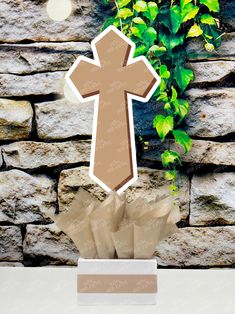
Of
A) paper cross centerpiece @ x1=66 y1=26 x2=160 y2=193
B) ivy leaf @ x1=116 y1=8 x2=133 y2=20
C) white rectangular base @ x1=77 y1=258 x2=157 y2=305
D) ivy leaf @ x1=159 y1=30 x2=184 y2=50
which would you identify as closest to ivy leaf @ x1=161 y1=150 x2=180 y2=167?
paper cross centerpiece @ x1=66 y1=26 x2=160 y2=193

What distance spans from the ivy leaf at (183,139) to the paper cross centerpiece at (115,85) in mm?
246

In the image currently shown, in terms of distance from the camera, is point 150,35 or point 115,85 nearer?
point 115,85

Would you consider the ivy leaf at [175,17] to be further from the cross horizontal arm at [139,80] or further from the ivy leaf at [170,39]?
the cross horizontal arm at [139,80]

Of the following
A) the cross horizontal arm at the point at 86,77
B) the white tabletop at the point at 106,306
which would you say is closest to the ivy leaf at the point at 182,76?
the cross horizontal arm at the point at 86,77

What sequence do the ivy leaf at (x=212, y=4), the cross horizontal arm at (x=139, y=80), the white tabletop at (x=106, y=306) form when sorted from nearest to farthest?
1. the white tabletop at (x=106, y=306)
2. the cross horizontal arm at (x=139, y=80)
3. the ivy leaf at (x=212, y=4)

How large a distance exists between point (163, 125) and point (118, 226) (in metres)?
0.61

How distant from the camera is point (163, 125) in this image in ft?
5.45

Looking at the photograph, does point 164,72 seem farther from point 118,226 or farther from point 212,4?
point 118,226

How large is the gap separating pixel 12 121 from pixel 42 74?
7.2 inches

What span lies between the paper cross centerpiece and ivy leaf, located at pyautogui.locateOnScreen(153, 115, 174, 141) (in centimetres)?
21

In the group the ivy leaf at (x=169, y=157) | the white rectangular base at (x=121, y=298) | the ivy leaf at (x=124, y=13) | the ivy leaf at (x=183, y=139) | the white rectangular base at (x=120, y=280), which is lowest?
the white rectangular base at (x=121, y=298)

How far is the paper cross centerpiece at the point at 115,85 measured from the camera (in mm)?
1387

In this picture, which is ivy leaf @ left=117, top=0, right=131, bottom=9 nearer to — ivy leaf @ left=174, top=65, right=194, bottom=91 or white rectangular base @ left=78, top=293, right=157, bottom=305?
ivy leaf @ left=174, top=65, right=194, bottom=91

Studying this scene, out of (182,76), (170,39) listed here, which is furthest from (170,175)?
(170,39)
